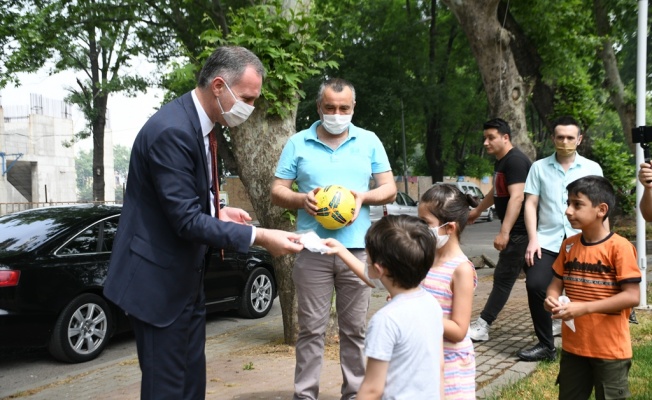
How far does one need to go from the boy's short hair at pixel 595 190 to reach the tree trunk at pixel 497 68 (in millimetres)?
7867

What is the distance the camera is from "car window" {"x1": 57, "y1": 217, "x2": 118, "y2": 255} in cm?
708

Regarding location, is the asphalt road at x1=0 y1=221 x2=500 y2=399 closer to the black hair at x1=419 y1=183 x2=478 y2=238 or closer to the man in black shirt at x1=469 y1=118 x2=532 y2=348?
the man in black shirt at x1=469 y1=118 x2=532 y2=348

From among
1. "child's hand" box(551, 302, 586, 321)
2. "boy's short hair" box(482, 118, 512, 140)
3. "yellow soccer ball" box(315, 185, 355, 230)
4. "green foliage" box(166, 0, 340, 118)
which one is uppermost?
"green foliage" box(166, 0, 340, 118)

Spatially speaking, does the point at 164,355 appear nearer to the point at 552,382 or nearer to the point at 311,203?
the point at 311,203

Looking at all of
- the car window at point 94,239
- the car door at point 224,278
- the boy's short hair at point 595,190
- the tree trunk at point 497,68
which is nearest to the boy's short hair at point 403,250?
the boy's short hair at point 595,190

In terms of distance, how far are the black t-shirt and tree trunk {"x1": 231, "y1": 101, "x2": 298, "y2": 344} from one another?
2023 millimetres

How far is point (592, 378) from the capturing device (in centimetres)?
378

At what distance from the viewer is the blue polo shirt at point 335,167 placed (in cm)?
432

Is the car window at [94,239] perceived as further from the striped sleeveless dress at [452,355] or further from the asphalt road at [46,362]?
the striped sleeveless dress at [452,355]

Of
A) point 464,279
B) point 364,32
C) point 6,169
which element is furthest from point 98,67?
point 464,279

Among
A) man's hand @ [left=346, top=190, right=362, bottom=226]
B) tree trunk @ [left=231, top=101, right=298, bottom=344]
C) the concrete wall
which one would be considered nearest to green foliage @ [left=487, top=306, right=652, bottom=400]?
man's hand @ [left=346, top=190, right=362, bottom=226]

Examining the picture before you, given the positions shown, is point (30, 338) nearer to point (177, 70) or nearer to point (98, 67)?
point (177, 70)

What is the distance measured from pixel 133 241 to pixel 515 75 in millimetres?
9863

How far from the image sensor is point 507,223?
593 cm
